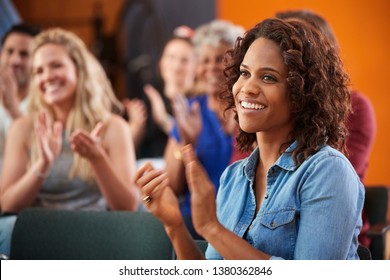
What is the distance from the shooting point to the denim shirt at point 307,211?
1.12 m

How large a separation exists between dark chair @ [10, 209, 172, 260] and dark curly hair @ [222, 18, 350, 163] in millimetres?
559

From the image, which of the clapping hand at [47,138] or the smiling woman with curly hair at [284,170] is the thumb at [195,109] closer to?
the clapping hand at [47,138]

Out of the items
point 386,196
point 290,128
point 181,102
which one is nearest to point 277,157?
point 290,128

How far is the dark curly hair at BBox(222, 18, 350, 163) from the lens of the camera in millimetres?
1197

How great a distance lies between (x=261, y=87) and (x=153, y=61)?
3192 mm

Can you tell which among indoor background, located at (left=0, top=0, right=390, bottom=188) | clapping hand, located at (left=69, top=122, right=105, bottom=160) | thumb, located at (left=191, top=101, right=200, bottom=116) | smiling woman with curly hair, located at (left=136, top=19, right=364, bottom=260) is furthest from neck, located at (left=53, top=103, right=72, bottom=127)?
smiling woman with curly hair, located at (left=136, top=19, right=364, bottom=260)

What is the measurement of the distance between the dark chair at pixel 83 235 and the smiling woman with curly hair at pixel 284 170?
364 mm

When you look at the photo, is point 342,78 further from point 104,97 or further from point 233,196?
point 104,97

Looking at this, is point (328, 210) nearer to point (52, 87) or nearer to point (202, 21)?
point (52, 87)

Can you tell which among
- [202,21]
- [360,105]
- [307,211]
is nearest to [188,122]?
[360,105]

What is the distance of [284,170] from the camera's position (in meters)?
1.22

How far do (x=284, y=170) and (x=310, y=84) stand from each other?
161mm

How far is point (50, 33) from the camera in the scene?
2.37 metres

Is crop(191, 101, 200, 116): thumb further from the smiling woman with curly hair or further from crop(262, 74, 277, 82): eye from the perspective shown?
crop(262, 74, 277, 82): eye
